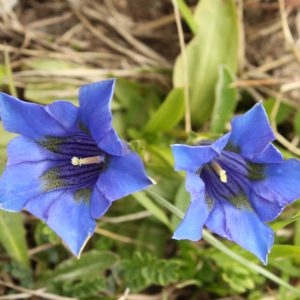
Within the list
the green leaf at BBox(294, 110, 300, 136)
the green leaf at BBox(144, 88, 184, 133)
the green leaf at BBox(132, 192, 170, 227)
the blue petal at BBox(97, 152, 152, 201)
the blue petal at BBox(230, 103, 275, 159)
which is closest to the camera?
the blue petal at BBox(97, 152, 152, 201)

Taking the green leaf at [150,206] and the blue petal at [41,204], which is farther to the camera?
the green leaf at [150,206]

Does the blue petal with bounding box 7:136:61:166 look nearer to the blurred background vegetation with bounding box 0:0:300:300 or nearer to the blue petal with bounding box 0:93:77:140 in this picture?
the blue petal with bounding box 0:93:77:140

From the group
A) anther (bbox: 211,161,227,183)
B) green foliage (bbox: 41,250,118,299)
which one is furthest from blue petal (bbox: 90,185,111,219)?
green foliage (bbox: 41,250,118,299)

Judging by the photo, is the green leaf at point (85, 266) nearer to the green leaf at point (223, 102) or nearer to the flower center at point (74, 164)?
the flower center at point (74, 164)

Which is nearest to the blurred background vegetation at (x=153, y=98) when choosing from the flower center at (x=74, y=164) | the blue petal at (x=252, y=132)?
the flower center at (x=74, y=164)

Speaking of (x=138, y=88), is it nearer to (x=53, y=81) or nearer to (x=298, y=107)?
(x=53, y=81)

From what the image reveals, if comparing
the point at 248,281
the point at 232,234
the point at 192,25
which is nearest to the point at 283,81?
the point at 192,25
